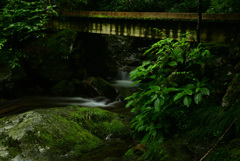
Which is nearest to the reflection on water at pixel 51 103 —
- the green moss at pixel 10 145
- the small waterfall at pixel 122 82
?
the small waterfall at pixel 122 82

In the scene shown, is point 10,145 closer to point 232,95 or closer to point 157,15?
point 232,95

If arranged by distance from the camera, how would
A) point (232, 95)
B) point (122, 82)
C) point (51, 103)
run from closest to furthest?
point (232, 95) → point (51, 103) → point (122, 82)

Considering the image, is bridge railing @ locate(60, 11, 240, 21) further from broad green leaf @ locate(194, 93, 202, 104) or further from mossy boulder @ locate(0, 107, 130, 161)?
mossy boulder @ locate(0, 107, 130, 161)

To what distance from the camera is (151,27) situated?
30.9ft

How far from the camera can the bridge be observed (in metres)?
7.55

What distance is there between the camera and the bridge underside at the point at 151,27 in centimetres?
766

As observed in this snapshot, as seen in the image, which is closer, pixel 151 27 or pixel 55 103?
pixel 151 27

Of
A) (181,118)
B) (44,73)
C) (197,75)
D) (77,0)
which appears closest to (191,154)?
(181,118)

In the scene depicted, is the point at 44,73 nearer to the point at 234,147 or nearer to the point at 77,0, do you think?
the point at 77,0

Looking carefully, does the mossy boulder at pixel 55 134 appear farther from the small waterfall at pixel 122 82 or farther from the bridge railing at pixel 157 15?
the small waterfall at pixel 122 82

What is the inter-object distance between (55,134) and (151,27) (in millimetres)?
6851

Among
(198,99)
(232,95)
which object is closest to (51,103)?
(198,99)

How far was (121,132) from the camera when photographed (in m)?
5.61

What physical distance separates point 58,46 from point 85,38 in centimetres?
204
